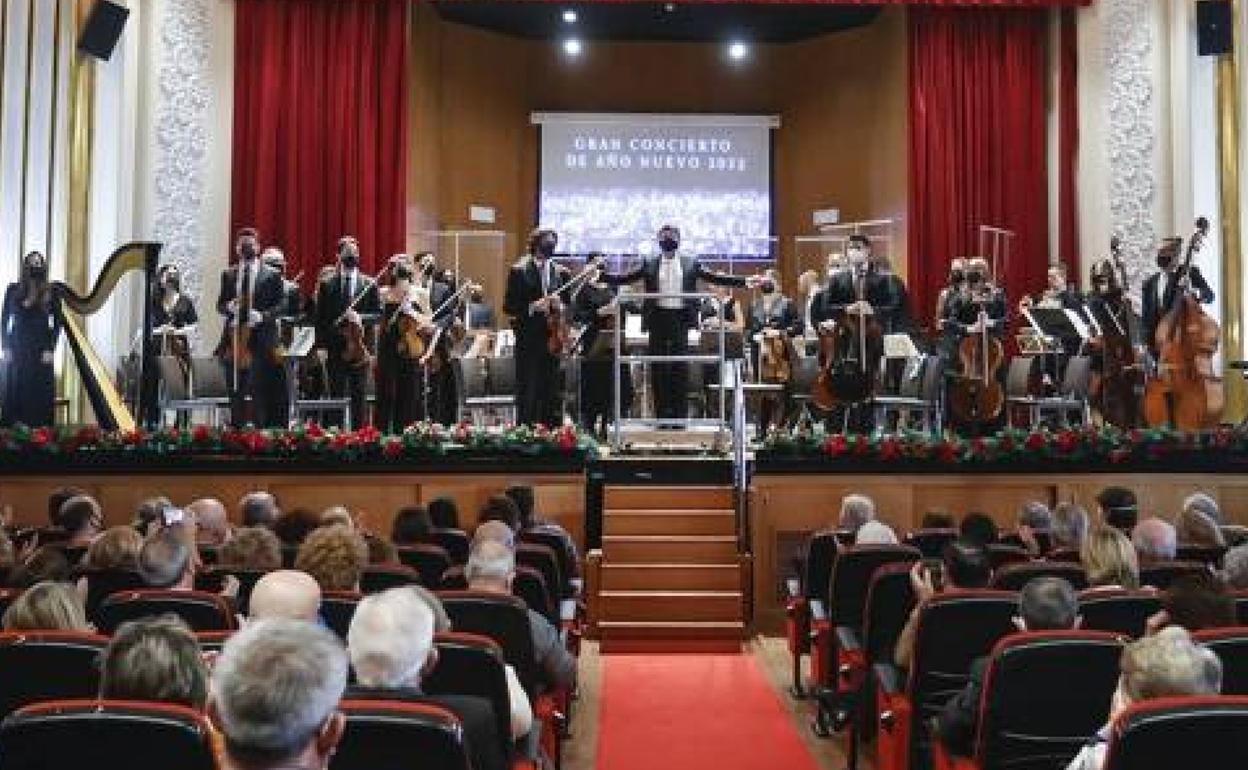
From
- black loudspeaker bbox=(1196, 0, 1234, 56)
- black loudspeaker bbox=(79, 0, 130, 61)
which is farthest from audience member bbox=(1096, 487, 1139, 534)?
black loudspeaker bbox=(79, 0, 130, 61)

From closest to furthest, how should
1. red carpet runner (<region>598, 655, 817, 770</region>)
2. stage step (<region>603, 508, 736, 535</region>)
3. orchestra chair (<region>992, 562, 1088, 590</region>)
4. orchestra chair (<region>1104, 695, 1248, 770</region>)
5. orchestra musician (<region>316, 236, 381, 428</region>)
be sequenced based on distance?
orchestra chair (<region>1104, 695, 1248, 770</region>) < orchestra chair (<region>992, 562, 1088, 590</region>) < red carpet runner (<region>598, 655, 817, 770</region>) < stage step (<region>603, 508, 736, 535</region>) < orchestra musician (<region>316, 236, 381, 428</region>)

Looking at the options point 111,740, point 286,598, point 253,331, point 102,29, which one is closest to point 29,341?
point 253,331

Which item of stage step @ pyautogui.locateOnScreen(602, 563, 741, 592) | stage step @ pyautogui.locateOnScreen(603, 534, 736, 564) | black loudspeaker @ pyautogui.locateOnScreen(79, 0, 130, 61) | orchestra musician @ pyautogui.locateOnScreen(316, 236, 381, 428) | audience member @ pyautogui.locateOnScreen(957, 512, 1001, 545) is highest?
black loudspeaker @ pyautogui.locateOnScreen(79, 0, 130, 61)

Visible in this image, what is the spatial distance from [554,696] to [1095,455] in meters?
4.95

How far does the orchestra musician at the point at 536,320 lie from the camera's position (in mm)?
9836

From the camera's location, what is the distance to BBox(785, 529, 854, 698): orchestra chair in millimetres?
6180

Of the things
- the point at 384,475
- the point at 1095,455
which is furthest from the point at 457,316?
the point at 1095,455

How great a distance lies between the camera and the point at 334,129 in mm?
14898

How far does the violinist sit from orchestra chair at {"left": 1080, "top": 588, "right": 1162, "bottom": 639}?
19.3ft

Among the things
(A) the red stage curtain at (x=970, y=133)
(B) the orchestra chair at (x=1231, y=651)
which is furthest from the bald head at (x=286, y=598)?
(A) the red stage curtain at (x=970, y=133)

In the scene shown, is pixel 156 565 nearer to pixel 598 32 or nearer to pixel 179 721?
pixel 179 721

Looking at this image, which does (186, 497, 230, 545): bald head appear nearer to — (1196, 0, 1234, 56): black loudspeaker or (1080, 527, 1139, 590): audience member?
(1080, 527, 1139, 590): audience member

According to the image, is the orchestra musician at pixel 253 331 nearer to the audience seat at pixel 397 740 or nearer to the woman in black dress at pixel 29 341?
the woman in black dress at pixel 29 341

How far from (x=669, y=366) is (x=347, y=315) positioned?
2480mm
